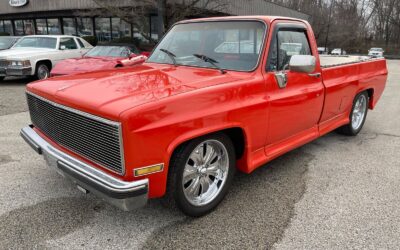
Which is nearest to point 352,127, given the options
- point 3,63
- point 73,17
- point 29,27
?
point 3,63

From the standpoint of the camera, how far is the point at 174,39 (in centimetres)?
435

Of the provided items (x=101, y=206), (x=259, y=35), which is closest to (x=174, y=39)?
(x=259, y=35)

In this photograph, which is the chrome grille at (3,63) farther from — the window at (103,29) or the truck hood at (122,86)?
the window at (103,29)

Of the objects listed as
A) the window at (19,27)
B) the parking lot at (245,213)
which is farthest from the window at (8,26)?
the parking lot at (245,213)

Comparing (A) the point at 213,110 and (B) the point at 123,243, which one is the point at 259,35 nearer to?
(A) the point at 213,110

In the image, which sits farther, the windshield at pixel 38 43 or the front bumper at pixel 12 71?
the windshield at pixel 38 43

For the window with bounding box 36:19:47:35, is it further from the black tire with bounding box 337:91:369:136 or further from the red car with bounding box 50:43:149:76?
the black tire with bounding box 337:91:369:136

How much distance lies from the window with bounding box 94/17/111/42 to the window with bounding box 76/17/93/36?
72 cm

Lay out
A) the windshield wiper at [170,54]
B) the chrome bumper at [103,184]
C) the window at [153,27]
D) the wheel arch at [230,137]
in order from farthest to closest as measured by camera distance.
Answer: the window at [153,27] < the windshield wiper at [170,54] < the wheel arch at [230,137] < the chrome bumper at [103,184]

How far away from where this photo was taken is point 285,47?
156 inches

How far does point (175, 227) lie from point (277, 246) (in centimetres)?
90

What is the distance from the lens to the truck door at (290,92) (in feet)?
12.0

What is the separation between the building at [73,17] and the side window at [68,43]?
9722 millimetres

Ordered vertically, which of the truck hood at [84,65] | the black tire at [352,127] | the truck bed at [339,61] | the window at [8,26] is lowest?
the black tire at [352,127]
